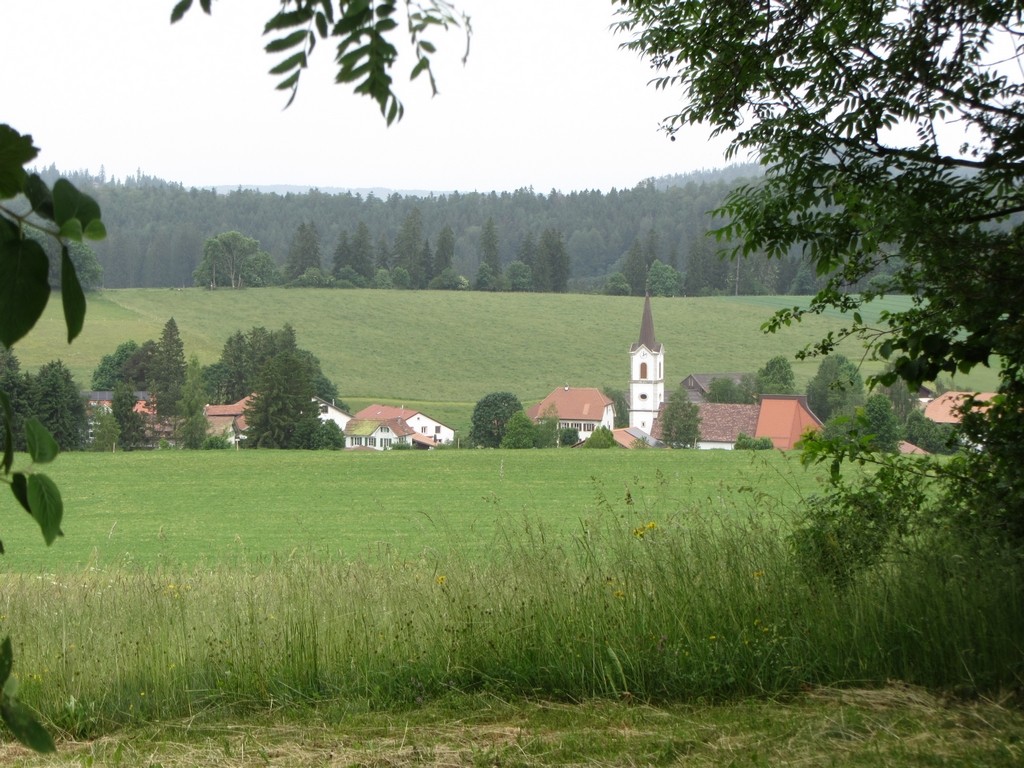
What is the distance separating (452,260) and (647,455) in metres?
66.0

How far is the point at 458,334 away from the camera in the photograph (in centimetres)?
8156

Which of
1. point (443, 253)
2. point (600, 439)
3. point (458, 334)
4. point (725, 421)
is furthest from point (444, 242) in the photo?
point (600, 439)

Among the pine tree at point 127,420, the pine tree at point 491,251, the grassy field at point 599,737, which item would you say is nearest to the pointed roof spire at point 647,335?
the pine tree at point 491,251

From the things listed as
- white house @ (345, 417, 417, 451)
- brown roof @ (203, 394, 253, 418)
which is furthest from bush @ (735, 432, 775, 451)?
brown roof @ (203, 394, 253, 418)

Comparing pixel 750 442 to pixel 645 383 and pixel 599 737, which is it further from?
pixel 599 737

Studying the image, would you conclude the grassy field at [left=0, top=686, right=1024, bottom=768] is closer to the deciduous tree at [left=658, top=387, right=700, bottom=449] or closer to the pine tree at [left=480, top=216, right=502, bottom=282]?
the deciduous tree at [left=658, top=387, right=700, bottom=449]

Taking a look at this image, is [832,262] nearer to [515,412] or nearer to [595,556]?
[595,556]

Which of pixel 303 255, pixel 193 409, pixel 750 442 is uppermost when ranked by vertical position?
pixel 303 255

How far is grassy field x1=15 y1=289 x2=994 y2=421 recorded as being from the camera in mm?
70250

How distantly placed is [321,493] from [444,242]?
70.5 meters

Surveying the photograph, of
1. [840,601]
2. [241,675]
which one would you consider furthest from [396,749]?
[840,601]

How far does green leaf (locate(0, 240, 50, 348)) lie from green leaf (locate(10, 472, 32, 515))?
17 cm

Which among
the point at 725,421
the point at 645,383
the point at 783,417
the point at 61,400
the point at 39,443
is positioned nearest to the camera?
the point at 39,443

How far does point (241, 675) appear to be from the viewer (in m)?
4.71
